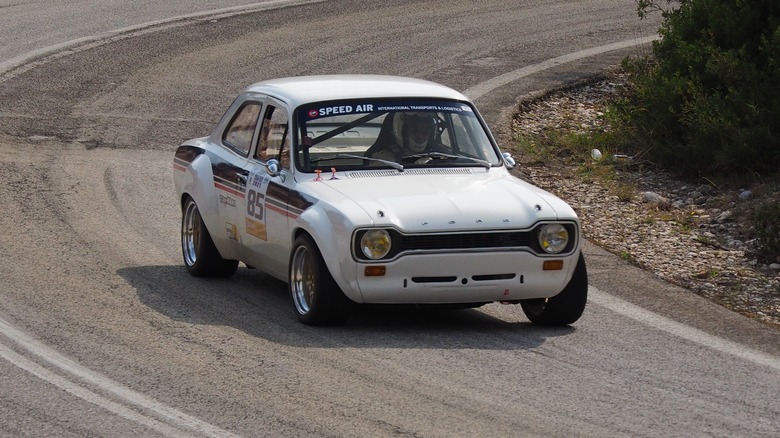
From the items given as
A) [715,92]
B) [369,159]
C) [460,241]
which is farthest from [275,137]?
[715,92]

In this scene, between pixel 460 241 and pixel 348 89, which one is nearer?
pixel 460 241

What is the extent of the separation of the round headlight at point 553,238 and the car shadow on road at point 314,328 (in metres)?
A: 0.57

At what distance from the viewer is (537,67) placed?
69.3 ft

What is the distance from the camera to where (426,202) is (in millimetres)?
8766

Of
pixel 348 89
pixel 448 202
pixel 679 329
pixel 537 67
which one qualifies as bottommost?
pixel 537 67

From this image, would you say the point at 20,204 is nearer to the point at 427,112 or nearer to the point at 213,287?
the point at 213,287

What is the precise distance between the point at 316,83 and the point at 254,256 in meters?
1.40

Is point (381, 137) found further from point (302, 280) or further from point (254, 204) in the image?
point (302, 280)

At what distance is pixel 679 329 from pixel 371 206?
2.35m

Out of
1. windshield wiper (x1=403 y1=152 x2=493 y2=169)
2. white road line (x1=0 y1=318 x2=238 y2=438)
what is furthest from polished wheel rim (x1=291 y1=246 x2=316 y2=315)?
white road line (x1=0 y1=318 x2=238 y2=438)

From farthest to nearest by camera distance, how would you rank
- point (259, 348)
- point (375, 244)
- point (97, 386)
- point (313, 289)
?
point (313, 289) < point (375, 244) < point (259, 348) < point (97, 386)

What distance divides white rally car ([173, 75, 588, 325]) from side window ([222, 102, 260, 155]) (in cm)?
1

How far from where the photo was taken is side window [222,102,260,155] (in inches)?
410

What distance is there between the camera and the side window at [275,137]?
32.2 feet
